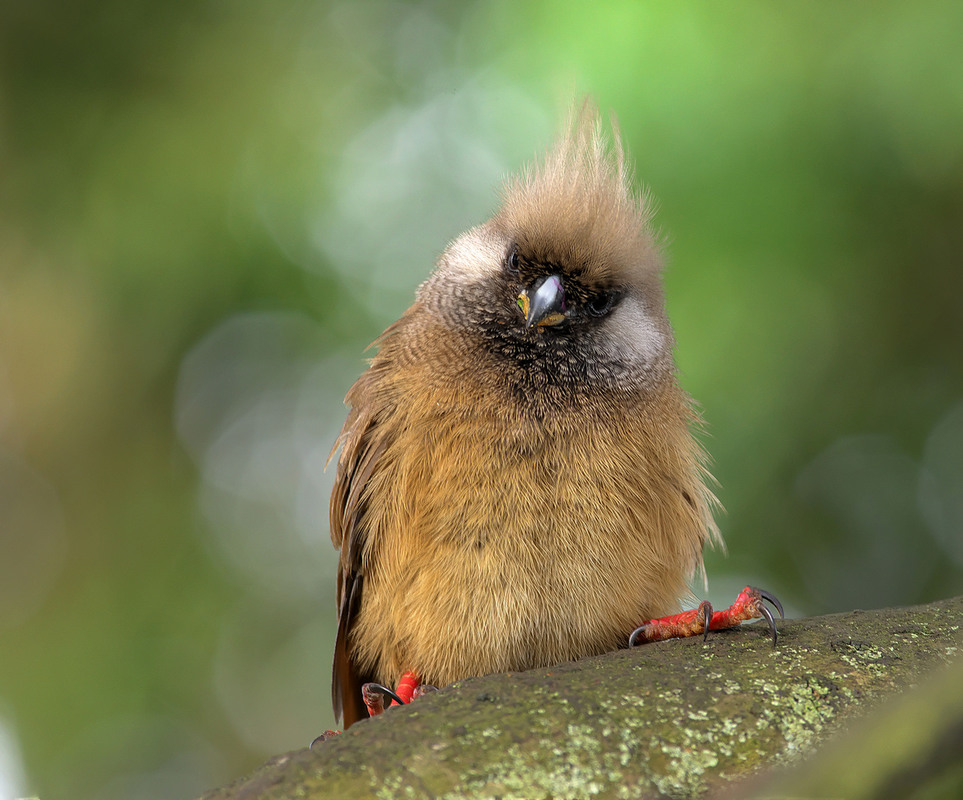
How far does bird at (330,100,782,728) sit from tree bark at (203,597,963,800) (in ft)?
1.30

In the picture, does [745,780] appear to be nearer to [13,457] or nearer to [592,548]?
[592,548]

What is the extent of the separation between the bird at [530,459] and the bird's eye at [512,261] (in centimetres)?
1

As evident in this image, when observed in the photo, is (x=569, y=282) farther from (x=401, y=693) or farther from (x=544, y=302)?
(x=401, y=693)

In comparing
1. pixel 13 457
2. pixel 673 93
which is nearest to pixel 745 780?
pixel 673 93

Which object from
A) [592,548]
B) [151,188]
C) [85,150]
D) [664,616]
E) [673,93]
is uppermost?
[85,150]

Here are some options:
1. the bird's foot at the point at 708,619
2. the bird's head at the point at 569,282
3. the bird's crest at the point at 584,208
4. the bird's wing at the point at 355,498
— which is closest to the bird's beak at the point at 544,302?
the bird's head at the point at 569,282

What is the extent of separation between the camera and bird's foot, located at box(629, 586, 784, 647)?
9.07ft

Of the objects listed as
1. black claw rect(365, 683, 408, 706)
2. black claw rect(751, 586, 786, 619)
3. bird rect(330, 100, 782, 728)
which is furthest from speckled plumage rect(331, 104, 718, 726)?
black claw rect(751, 586, 786, 619)

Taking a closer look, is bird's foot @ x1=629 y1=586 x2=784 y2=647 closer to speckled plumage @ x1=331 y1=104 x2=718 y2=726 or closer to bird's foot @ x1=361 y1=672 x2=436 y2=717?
speckled plumage @ x1=331 y1=104 x2=718 y2=726

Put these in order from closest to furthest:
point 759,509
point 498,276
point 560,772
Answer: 1. point 560,772
2. point 498,276
3. point 759,509

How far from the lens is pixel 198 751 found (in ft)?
20.6

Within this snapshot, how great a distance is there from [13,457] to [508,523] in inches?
186

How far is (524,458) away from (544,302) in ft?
2.27

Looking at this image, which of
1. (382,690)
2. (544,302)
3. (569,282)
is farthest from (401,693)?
(569,282)
